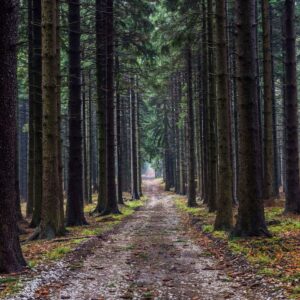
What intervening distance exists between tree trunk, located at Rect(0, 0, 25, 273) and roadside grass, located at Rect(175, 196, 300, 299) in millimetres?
4406

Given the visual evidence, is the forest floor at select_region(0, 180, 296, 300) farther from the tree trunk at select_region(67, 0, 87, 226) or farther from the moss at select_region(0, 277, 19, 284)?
the tree trunk at select_region(67, 0, 87, 226)

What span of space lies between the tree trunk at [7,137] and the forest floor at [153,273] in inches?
22.6

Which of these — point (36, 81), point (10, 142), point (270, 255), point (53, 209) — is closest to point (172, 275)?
point (270, 255)

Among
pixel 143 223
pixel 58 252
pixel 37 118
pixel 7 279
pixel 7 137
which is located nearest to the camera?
pixel 7 279

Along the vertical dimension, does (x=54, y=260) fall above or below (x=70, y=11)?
below

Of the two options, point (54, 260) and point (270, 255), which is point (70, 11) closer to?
point (54, 260)

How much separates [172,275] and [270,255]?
224 cm

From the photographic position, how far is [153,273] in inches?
334

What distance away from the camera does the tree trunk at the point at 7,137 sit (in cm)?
787

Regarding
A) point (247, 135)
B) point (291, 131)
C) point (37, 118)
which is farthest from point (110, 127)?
point (247, 135)

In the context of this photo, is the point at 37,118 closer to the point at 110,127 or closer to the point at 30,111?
the point at 30,111

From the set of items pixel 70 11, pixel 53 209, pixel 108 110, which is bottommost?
pixel 53 209

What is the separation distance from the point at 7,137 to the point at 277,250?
19.4 feet

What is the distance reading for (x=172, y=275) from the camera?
8.29 meters
